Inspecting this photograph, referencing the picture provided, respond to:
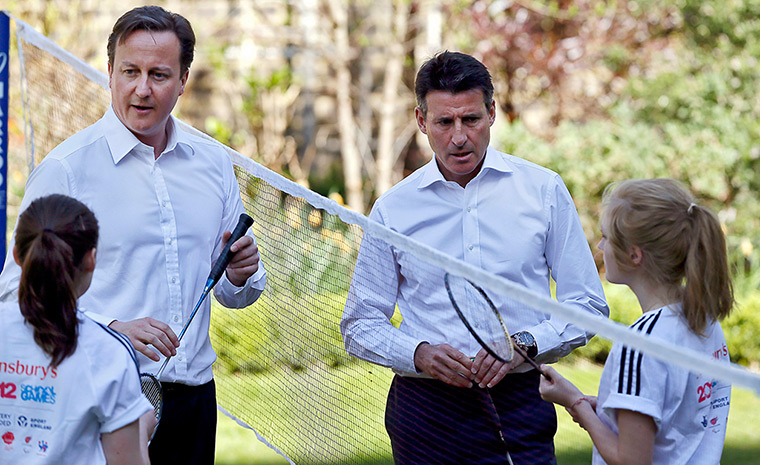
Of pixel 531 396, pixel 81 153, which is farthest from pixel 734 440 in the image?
pixel 81 153

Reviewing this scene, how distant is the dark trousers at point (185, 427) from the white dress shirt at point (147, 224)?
0.27 feet

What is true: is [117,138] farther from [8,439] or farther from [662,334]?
[662,334]

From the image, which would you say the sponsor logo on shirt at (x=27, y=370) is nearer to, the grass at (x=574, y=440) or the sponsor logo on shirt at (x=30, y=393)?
the sponsor logo on shirt at (x=30, y=393)

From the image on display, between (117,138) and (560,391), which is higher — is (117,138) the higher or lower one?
the higher one

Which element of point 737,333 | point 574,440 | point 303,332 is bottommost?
point 574,440

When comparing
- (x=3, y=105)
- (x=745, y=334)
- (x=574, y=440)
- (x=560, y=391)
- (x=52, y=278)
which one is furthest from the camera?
(x=745, y=334)

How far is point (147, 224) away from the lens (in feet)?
10.6

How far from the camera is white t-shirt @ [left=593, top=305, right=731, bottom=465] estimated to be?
98.1 inches

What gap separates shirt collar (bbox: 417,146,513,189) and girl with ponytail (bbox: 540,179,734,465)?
778mm

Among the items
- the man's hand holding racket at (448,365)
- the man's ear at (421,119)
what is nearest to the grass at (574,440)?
the man's hand holding racket at (448,365)

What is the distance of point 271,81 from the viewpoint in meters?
13.1

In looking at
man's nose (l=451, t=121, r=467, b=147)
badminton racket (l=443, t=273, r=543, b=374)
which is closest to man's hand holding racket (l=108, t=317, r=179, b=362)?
badminton racket (l=443, t=273, r=543, b=374)

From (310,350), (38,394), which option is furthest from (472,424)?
(38,394)

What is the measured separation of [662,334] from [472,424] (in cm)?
88
